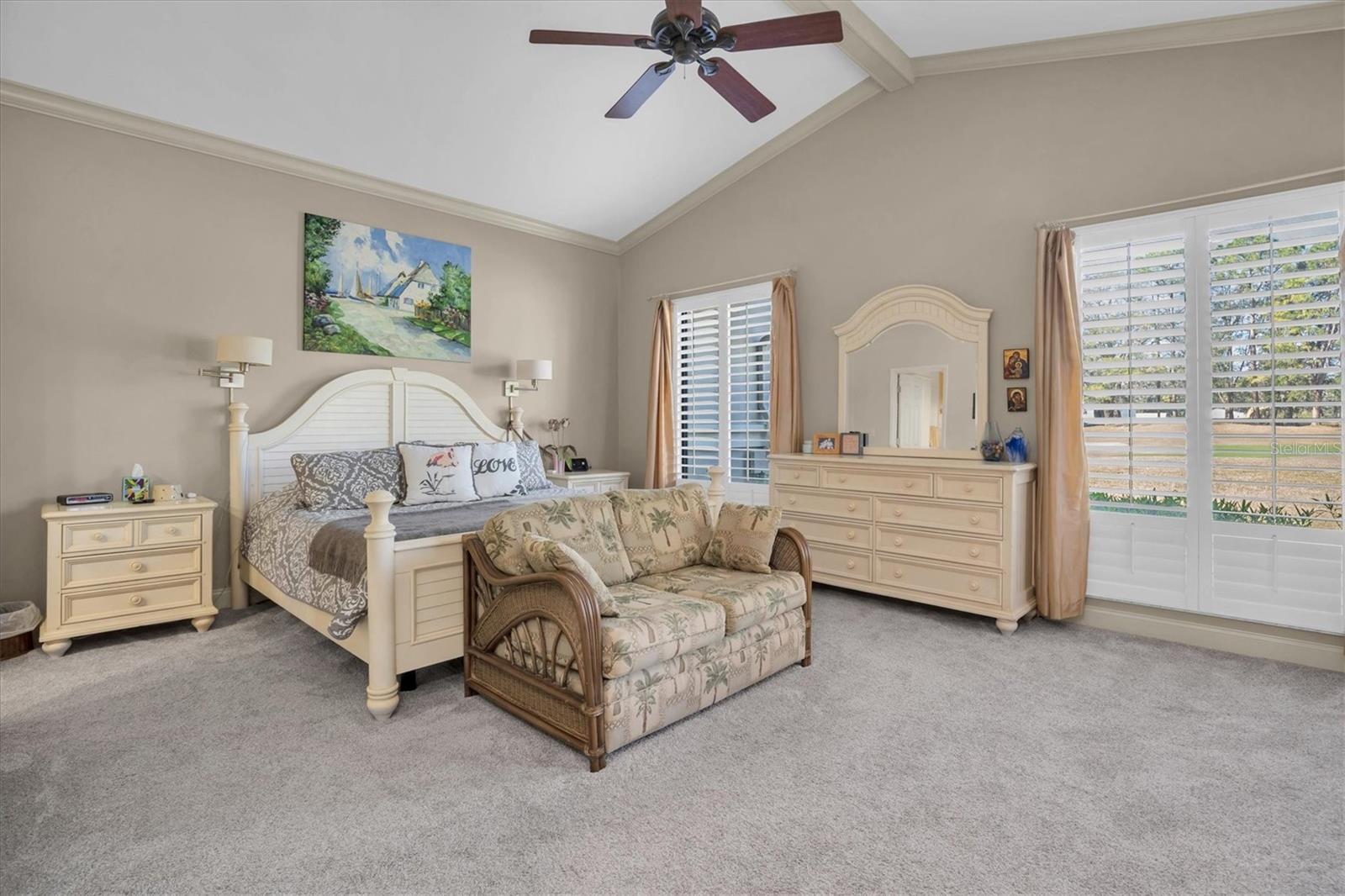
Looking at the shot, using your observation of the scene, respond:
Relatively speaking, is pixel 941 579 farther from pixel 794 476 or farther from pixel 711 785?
pixel 711 785

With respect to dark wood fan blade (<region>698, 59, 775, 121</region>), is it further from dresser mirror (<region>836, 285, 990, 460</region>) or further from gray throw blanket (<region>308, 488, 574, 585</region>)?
gray throw blanket (<region>308, 488, 574, 585</region>)

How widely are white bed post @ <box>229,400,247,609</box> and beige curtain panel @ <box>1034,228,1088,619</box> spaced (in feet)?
17.3

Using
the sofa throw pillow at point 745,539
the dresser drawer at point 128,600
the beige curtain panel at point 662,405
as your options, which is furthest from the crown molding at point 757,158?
the dresser drawer at point 128,600

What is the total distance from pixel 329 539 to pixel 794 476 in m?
3.15

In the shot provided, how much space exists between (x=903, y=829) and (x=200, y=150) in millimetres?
5478

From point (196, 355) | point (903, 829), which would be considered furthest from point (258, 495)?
point (903, 829)

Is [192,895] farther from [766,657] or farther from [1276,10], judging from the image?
[1276,10]

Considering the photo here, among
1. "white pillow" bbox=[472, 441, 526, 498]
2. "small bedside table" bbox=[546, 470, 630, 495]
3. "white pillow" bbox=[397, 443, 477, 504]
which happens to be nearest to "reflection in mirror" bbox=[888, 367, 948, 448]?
"small bedside table" bbox=[546, 470, 630, 495]

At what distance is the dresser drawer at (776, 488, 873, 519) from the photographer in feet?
14.6

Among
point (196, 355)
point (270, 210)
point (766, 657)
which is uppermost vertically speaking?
point (270, 210)

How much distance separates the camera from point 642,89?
126 inches

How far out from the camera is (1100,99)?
391cm

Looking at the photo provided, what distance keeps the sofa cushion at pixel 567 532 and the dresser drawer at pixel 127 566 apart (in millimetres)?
2267

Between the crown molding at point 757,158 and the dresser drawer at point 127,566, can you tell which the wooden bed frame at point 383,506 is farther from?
the crown molding at point 757,158
